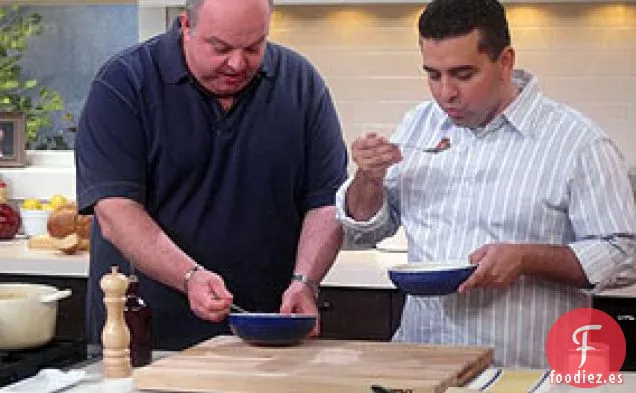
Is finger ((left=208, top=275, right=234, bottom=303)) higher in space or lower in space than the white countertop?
higher

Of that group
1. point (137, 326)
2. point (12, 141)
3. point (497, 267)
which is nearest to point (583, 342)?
point (497, 267)

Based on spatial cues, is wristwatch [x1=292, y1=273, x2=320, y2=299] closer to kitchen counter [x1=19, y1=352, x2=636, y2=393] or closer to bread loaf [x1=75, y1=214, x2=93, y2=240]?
kitchen counter [x1=19, y1=352, x2=636, y2=393]

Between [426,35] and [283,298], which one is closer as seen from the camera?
[426,35]

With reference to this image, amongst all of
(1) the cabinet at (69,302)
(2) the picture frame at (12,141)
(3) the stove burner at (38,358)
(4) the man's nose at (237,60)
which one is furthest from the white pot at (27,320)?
(2) the picture frame at (12,141)

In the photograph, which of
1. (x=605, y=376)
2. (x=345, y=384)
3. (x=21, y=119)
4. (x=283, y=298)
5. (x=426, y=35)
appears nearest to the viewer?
(x=345, y=384)

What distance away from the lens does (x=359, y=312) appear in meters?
4.01

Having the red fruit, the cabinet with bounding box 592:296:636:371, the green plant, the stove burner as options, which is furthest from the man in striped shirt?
the green plant

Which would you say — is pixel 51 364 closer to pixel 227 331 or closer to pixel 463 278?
pixel 227 331

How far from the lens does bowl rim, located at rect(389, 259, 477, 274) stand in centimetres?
246

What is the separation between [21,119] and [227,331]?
7.40 feet

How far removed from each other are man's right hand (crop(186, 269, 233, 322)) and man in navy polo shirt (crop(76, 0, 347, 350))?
0.50ft

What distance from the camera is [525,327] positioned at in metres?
2.62

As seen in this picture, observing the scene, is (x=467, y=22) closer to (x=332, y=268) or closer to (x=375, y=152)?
(x=375, y=152)

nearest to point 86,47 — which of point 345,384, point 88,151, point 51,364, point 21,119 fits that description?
point 21,119
